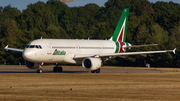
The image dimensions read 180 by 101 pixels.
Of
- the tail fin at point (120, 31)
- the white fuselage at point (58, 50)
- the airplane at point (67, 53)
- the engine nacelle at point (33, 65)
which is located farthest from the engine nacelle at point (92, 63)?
the tail fin at point (120, 31)

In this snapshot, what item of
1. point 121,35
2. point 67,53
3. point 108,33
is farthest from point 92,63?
point 108,33

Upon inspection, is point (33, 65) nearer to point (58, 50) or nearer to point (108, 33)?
point (58, 50)

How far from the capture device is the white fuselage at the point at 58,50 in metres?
39.8

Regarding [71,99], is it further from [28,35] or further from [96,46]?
[28,35]

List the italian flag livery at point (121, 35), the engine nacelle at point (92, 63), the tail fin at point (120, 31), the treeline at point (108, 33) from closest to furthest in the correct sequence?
the engine nacelle at point (92, 63) → the italian flag livery at point (121, 35) → the tail fin at point (120, 31) → the treeline at point (108, 33)

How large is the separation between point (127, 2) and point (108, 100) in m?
178

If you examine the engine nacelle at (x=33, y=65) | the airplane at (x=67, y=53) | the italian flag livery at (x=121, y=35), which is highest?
the italian flag livery at (x=121, y=35)

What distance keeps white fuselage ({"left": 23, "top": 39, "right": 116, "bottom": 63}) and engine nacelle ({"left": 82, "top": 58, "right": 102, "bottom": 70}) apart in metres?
2.38

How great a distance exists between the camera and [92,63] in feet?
133

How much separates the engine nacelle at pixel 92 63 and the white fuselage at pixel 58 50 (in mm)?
2380

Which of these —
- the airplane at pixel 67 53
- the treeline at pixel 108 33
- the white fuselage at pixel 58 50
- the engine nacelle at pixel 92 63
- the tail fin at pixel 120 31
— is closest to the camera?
the white fuselage at pixel 58 50

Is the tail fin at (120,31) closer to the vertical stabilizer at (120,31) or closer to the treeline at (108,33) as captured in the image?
the vertical stabilizer at (120,31)

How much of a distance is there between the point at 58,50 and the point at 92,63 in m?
4.61

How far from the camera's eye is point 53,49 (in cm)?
4156
